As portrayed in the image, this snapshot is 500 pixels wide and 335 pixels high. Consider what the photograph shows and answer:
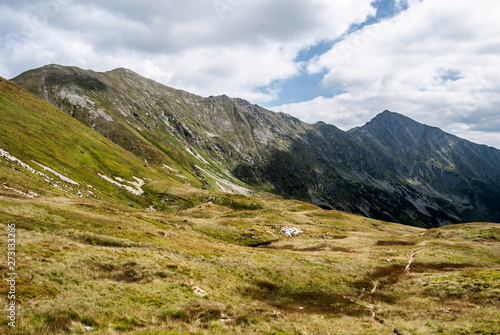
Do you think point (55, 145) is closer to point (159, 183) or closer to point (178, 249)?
point (159, 183)

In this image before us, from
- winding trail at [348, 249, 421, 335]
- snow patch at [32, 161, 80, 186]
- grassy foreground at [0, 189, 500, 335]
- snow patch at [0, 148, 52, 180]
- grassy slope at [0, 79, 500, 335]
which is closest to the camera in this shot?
grassy foreground at [0, 189, 500, 335]

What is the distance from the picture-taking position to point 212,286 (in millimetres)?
27797

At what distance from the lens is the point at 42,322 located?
48.3 feet

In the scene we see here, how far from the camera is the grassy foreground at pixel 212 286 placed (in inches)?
693

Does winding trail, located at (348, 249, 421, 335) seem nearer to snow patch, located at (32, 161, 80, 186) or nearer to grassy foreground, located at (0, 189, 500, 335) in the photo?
grassy foreground, located at (0, 189, 500, 335)

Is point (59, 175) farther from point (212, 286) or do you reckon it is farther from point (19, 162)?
point (212, 286)

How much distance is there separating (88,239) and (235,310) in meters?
24.9

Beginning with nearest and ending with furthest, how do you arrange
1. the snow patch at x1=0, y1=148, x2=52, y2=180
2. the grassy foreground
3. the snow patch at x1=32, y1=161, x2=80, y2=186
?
the grassy foreground, the snow patch at x1=0, y1=148, x2=52, y2=180, the snow patch at x1=32, y1=161, x2=80, y2=186

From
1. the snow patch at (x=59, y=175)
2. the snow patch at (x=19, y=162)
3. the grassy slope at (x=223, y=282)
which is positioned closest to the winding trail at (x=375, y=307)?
the grassy slope at (x=223, y=282)

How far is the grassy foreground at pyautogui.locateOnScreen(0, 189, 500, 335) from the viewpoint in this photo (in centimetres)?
1759

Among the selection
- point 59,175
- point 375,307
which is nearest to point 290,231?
point 375,307

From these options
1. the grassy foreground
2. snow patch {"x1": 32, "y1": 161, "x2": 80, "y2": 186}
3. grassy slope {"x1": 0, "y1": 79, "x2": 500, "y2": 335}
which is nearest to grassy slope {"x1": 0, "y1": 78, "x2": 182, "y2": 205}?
snow patch {"x1": 32, "y1": 161, "x2": 80, "y2": 186}

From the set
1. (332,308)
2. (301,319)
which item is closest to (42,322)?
(301,319)

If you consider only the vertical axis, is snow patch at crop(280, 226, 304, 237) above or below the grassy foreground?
below
